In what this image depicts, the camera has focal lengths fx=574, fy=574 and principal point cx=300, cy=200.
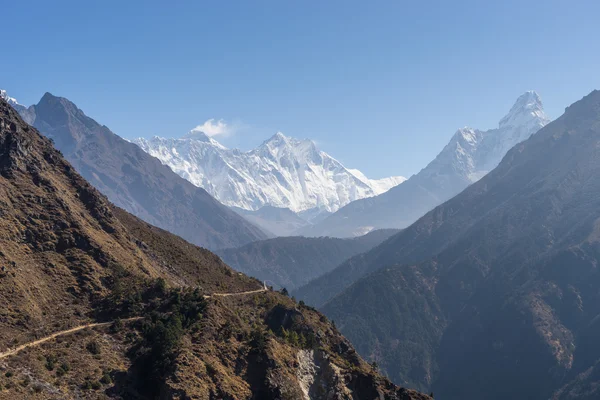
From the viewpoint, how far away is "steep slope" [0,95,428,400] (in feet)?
272

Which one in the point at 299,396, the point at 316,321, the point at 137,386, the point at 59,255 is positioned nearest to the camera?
A: the point at 137,386

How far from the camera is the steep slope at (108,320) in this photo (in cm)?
8281

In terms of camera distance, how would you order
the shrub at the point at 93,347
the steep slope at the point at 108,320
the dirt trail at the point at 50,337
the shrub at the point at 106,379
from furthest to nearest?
the shrub at the point at 93,347 → the steep slope at the point at 108,320 → the shrub at the point at 106,379 → the dirt trail at the point at 50,337

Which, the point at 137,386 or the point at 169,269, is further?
the point at 169,269

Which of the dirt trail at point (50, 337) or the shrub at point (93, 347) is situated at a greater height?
the dirt trail at point (50, 337)

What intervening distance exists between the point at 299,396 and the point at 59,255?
50.7 metres

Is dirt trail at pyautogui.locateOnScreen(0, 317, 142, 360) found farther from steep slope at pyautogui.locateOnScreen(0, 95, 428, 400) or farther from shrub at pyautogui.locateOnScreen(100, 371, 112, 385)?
shrub at pyautogui.locateOnScreen(100, 371, 112, 385)

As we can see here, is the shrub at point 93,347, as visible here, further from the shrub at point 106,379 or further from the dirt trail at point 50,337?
the shrub at point 106,379

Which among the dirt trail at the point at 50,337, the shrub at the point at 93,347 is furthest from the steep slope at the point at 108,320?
the dirt trail at the point at 50,337

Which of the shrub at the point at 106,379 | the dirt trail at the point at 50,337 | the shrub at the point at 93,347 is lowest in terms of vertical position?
the shrub at the point at 106,379

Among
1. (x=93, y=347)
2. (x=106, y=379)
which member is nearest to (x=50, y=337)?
(x=93, y=347)

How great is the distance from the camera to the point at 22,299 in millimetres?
90438

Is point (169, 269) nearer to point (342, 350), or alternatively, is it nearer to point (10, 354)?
point (342, 350)

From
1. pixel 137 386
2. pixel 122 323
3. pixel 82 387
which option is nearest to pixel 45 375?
pixel 82 387
